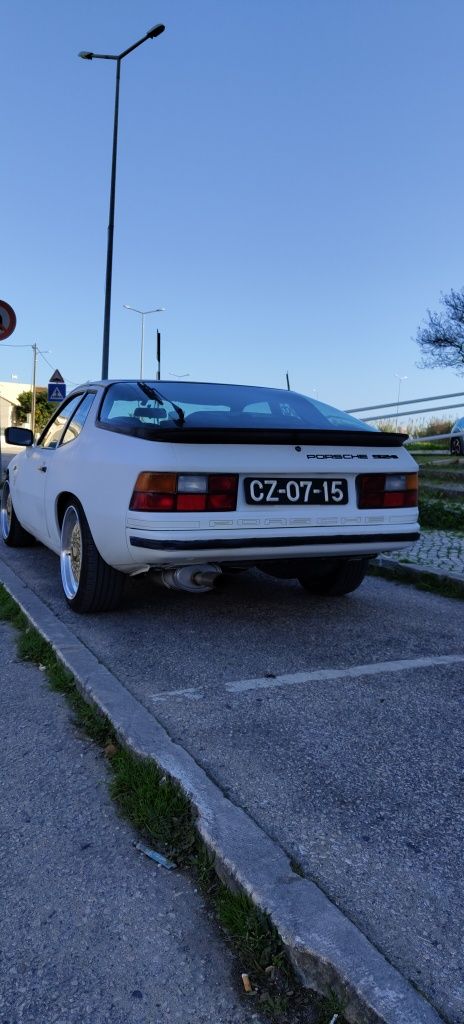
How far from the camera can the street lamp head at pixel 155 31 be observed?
51.4 feet

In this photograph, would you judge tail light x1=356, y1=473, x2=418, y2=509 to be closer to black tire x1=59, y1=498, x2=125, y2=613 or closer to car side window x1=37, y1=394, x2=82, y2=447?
black tire x1=59, y1=498, x2=125, y2=613

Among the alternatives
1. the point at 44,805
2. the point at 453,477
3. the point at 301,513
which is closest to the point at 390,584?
the point at 301,513

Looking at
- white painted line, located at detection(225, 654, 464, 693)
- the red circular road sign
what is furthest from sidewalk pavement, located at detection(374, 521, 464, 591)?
the red circular road sign

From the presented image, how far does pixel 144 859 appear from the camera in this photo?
6.48ft

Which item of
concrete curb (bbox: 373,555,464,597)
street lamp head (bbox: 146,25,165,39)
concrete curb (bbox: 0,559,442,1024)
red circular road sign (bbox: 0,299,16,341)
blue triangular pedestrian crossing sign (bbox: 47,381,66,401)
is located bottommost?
concrete curb (bbox: 0,559,442,1024)

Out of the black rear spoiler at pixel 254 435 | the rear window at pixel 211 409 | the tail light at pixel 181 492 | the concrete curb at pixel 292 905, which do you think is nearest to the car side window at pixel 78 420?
the rear window at pixel 211 409

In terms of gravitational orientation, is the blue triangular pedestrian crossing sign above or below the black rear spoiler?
above

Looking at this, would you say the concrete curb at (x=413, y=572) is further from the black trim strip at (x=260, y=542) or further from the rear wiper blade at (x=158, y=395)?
the rear wiper blade at (x=158, y=395)

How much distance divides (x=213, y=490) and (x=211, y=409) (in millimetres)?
857

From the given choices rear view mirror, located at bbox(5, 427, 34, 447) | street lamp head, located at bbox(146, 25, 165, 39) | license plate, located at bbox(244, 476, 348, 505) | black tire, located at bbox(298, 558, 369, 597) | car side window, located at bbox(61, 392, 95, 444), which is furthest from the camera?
street lamp head, located at bbox(146, 25, 165, 39)

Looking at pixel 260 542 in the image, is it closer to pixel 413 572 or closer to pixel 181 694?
pixel 181 694

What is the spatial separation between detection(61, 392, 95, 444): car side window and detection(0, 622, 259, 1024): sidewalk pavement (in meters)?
2.61

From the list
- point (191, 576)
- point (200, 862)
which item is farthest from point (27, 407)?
point (200, 862)

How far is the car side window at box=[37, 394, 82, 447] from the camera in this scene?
16.9 feet
